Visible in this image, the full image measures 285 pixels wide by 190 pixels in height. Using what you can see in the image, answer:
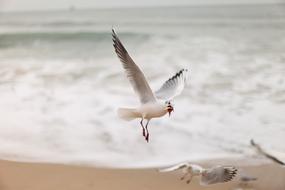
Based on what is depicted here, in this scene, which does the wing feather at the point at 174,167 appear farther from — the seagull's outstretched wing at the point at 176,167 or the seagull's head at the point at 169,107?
the seagull's head at the point at 169,107

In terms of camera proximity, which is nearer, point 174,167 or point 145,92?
point 145,92

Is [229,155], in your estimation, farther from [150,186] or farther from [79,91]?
[79,91]

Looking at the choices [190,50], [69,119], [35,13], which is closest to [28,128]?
[69,119]

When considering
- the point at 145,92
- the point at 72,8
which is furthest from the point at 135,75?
the point at 72,8

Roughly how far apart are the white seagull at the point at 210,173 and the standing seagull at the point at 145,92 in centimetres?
17

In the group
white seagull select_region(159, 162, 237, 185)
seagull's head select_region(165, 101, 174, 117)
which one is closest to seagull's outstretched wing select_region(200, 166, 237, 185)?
white seagull select_region(159, 162, 237, 185)

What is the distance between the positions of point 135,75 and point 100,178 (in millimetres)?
348

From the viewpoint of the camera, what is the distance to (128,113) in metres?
1.54

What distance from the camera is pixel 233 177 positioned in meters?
1.57

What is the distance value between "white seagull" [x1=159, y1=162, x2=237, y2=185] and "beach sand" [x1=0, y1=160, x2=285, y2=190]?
14 millimetres

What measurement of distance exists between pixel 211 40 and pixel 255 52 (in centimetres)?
13

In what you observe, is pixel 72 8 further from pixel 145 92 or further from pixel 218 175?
pixel 218 175

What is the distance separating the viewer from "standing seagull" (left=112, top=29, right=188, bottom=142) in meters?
1.47

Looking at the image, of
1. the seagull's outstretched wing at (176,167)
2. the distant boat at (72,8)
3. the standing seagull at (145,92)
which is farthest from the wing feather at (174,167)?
the distant boat at (72,8)
